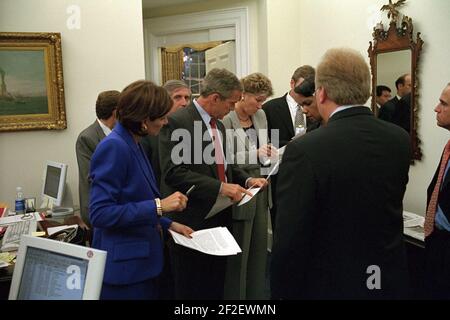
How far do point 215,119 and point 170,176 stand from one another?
0.44m

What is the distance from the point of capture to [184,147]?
7.48 feet

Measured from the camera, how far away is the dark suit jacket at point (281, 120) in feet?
11.3

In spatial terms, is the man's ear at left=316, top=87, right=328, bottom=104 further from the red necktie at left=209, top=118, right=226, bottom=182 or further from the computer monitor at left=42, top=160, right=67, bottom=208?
the computer monitor at left=42, top=160, right=67, bottom=208

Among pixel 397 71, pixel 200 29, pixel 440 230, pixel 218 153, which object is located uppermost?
pixel 200 29

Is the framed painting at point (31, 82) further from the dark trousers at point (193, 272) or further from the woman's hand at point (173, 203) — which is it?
the woman's hand at point (173, 203)

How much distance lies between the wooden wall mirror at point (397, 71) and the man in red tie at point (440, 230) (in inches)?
38.1

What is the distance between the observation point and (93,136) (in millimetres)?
2885

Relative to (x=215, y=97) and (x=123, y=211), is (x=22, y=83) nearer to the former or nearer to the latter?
(x=215, y=97)

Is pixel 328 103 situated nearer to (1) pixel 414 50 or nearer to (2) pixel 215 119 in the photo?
(2) pixel 215 119

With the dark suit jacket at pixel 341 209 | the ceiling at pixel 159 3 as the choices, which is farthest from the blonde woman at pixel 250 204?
the ceiling at pixel 159 3

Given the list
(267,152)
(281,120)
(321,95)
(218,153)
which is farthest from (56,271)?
(281,120)

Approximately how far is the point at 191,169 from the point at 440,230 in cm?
126

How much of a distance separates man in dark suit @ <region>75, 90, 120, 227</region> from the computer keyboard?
345 mm

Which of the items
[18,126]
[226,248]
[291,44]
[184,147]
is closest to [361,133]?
[226,248]
